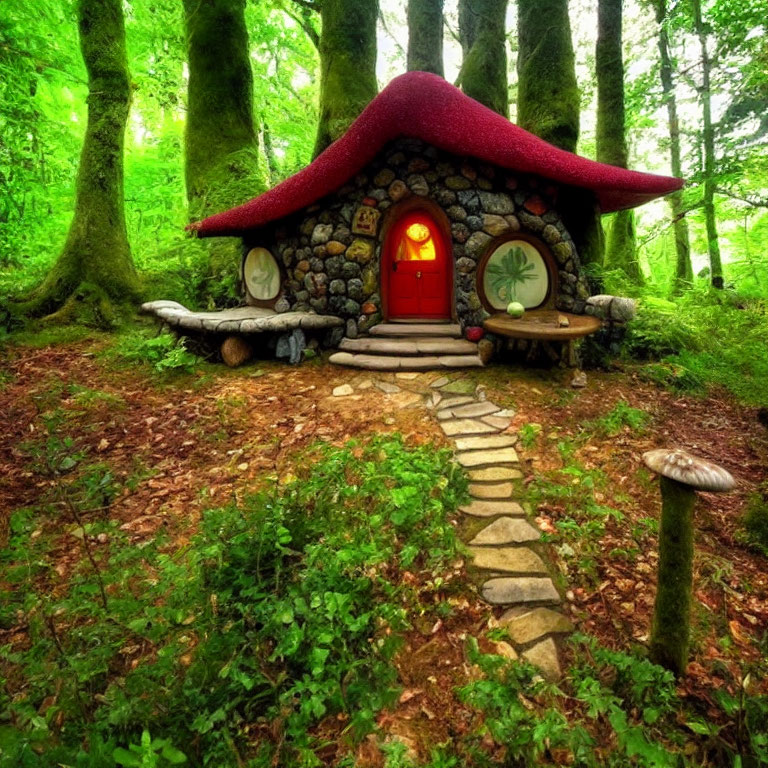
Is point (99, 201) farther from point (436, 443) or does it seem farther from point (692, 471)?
point (692, 471)

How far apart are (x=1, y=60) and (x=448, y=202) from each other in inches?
268

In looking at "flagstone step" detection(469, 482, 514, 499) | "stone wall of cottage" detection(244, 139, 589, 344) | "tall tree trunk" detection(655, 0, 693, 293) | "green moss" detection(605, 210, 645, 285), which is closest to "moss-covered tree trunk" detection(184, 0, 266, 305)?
"stone wall of cottage" detection(244, 139, 589, 344)

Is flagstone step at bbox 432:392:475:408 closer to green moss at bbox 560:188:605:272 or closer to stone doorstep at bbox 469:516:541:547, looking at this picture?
stone doorstep at bbox 469:516:541:547

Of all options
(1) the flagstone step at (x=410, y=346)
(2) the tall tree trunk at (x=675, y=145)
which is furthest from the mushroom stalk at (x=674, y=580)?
(2) the tall tree trunk at (x=675, y=145)

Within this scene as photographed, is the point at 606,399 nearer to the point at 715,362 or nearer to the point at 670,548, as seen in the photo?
the point at 715,362

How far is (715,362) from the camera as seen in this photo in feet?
20.6

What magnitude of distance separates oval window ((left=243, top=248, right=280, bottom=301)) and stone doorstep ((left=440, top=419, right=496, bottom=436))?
4.16 metres

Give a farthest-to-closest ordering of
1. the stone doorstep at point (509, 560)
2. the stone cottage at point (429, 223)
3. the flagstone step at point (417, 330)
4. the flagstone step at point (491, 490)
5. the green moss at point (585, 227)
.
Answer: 1. the green moss at point (585, 227)
2. the flagstone step at point (417, 330)
3. the stone cottage at point (429, 223)
4. the flagstone step at point (491, 490)
5. the stone doorstep at point (509, 560)

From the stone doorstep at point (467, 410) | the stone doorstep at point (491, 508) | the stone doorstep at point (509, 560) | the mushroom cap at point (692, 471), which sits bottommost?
the stone doorstep at point (509, 560)

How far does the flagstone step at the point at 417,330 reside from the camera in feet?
20.5

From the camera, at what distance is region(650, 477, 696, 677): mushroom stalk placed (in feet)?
6.21

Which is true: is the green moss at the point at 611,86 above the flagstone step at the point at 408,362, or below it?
above

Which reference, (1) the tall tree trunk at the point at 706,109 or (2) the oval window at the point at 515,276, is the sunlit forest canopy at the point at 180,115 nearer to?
(1) the tall tree trunk at the point at 706,109

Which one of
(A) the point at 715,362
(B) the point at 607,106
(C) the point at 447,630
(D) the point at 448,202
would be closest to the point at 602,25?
(B) the point at 607,106
